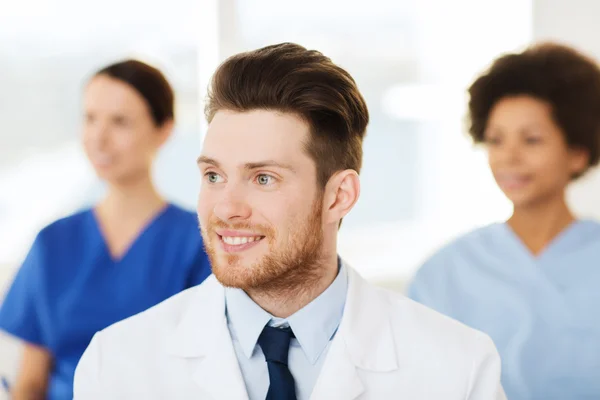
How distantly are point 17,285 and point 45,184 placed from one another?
445 millimetres

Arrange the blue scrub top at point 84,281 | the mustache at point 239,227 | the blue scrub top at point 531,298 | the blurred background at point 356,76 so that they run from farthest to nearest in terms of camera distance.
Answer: the blurred background at point 356,76, the blue scrub top at point 531,298, the blue scrub top at point 84,281, the mustache at point 239,227

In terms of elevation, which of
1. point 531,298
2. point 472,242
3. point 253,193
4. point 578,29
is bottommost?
point 531,298

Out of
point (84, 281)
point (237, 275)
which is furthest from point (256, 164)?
point (84, 281)

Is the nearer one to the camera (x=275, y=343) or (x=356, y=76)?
(x=275, y=343)

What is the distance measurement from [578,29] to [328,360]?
149 cm

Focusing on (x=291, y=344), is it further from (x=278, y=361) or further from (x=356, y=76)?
(x=356, y=76)

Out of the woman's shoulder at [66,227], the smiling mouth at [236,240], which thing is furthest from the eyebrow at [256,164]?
the woman's shoulder at [66,227]

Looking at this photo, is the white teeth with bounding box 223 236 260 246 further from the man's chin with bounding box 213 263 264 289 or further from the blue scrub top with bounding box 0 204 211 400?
the blue scrub top with bounding box 0 204 211 400

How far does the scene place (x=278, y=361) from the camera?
127 cm

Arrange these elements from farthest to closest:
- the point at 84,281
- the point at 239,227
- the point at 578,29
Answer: the point at 578,29
the point at 84,281
the point at 239,227

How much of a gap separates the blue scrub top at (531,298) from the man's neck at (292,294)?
82 centimetres

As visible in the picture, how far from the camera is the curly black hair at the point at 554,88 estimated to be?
2.11 meters

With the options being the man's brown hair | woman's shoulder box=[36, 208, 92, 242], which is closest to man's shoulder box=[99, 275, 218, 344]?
the man's brown hair

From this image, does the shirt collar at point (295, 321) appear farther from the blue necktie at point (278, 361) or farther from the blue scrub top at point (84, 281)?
the blue scrub top at point (84, 281)
